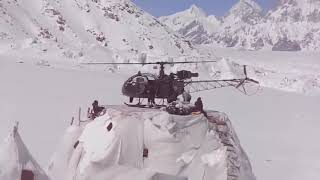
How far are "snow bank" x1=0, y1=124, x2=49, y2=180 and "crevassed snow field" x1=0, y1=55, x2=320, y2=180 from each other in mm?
6790

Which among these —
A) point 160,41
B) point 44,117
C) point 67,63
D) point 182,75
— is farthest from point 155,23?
point 182,75

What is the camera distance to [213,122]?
11.5m

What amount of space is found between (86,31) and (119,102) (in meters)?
40.7

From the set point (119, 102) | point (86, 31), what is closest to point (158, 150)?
point (119, 102)

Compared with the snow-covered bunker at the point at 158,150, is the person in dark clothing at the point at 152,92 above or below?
above

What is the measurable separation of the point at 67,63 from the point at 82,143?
1580 inches

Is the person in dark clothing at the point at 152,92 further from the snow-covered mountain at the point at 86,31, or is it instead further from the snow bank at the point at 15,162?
the snow-covered mountain at the point at 86,31

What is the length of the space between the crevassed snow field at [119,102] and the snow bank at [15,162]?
22.3ft

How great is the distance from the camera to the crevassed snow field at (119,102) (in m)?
21.3

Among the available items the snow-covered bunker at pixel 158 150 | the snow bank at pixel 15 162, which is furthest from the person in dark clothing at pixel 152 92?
the snow bank at pixel 15 162

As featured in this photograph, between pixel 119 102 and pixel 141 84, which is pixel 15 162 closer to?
pixel 141 84

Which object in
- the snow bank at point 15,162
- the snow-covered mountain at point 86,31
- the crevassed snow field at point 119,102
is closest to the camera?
the snow bank at point 15,162

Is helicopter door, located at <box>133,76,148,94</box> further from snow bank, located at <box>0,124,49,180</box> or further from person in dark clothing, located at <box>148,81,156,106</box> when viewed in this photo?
snow bank, located at <box>0,124,49,180</box>

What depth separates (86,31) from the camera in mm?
72125
